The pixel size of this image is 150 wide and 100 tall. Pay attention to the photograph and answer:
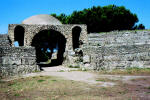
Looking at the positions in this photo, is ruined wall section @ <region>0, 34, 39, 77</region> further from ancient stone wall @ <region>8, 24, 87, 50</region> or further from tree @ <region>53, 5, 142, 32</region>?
tree @ <region>53, 5, 142, 32</region>

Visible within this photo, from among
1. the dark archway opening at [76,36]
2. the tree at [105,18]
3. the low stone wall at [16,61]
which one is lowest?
the low stone wall at [16,61]

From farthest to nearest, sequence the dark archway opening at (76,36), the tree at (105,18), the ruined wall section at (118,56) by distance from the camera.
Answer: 1. the tree at (105,18)
2. the dark archway opening at (76,36)
3. the ruined wall section at (118,56)

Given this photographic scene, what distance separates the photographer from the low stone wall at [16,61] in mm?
10639

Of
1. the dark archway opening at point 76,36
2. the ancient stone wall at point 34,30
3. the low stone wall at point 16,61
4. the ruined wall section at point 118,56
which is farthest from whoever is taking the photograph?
the dark archway opening at point 76,36

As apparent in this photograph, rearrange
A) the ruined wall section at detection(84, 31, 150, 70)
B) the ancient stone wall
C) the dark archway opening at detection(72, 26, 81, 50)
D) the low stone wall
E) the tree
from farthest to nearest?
the tree
the dark archway opening at detection(72, 26, 81, 50)
the ancient stone wall
the ruined wall section at detection(84, 31, 150, 70)
the low stone wall

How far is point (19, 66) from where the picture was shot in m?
11.0

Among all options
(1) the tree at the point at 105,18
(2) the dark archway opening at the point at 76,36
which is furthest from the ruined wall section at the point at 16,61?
(1) the tree at the point at 105,18

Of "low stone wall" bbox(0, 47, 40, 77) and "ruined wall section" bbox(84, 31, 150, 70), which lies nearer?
"low stone wall" bbox(0, 47, 40, 77)

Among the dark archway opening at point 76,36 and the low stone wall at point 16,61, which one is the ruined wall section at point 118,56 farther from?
the dark archway opening at point 76,36

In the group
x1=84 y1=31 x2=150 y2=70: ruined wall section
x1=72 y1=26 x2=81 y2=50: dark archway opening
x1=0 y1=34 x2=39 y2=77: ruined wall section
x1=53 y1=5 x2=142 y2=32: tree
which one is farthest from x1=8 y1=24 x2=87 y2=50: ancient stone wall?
x1=53 y1=5 x2=142 y2=32: tree

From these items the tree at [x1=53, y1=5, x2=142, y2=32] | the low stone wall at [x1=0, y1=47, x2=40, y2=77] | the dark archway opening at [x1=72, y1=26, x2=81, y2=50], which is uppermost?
the tree at [x1=53, y1=5, x2=142, y2=32]

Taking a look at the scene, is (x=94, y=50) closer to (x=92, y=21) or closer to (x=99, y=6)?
(x=92, y=21)

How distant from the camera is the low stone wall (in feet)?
34.9

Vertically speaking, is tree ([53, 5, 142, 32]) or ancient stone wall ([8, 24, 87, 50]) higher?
tree ([53, 5, 142, 32])
